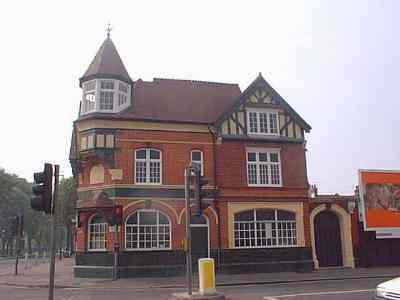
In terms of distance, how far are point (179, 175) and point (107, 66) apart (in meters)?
7.59

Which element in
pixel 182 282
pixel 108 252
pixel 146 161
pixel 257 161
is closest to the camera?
pixel 182 282

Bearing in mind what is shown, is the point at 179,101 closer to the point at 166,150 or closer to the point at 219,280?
the point at 166,150

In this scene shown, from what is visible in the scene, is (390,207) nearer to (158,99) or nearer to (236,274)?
(236,274)

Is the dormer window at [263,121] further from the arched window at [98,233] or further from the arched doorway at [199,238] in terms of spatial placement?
the arched window at [98,233]

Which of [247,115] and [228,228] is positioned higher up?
[247,115]

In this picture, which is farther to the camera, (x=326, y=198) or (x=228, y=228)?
(x=326, y=198)

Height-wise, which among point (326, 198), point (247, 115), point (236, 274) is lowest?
point (236, 274)

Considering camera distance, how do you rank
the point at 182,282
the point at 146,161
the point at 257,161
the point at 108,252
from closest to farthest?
→ 1. the point at 182,282
2. the point at 108,252
3. the point at 146,161
4. the point at 257,161

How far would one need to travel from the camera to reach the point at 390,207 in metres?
28.5

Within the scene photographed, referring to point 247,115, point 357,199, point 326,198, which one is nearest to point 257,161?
point 247,115

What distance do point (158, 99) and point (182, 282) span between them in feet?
38.1

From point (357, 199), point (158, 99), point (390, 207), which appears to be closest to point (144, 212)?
point (158, 99)

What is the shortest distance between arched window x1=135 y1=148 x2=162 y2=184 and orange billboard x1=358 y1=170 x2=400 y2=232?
1233cm

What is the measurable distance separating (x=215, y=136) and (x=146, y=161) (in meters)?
4.39
